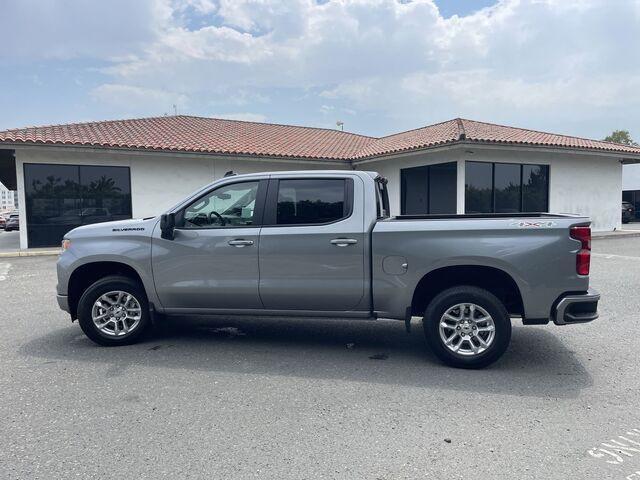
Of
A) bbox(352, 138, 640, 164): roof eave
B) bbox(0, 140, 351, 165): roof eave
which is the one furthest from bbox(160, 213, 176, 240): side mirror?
bbox(352, 138, 640, 164): roof eave

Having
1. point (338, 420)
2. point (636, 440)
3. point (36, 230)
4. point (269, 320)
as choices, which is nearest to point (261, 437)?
point (338, 420)

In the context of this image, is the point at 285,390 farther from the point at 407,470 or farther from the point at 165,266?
the point at 165,266

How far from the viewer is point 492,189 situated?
1764 centimetres

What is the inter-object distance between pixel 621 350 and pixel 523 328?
118cm

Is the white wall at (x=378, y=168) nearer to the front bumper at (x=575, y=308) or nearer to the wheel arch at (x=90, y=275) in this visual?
the wheel arch at (x=90, y=275)

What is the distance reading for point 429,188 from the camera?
18.5 m

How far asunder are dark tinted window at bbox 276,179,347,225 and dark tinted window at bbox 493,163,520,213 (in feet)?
45.4

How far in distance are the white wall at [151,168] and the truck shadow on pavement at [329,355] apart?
38.7 feet

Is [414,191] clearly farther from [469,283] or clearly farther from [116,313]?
[116,313]

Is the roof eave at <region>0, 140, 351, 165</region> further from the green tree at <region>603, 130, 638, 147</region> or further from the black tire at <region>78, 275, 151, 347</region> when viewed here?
the green tree at <region>603, 130, 638, 147</region>

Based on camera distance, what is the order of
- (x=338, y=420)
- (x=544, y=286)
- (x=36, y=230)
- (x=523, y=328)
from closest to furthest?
(x=338, y=420), (x=544, y=286), (x=523, y=328), (x=36, y=230)

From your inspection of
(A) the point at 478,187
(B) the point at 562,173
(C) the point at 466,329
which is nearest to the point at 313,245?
→ (C) the point at 466,329

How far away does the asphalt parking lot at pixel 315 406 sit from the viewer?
3.04 meters

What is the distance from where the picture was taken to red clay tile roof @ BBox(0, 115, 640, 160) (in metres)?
16.5
